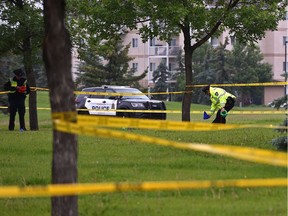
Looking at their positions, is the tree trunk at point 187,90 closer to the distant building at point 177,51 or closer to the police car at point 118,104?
the police car at point 118,104

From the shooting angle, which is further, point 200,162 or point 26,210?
point 200,162

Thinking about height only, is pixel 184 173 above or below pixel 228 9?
below

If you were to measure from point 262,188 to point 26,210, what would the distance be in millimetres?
2877

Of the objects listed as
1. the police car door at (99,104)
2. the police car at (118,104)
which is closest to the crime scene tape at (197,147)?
the police car at (118,104)

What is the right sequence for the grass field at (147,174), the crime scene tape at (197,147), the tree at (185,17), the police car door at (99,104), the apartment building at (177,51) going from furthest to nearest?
the apartment building at (177,51) < the police car door at (99,104) < the tree at (185,17) < the grass field at (147,174) < the crime scene tape at (197,147)

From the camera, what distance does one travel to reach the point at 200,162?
35.9 feet

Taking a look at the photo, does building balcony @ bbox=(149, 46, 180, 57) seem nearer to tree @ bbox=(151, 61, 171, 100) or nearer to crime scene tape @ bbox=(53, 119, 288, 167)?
tree @ bbox=(151, 61, 171, 100)

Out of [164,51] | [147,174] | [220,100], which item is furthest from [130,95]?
[164,51]

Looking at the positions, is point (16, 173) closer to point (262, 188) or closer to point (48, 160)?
point (48, 160)

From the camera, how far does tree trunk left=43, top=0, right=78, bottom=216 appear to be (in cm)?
666

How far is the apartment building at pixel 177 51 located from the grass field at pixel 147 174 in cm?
5420

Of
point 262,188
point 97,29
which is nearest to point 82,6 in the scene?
point 97,29

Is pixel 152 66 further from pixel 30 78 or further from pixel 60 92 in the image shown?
pixel 60 92

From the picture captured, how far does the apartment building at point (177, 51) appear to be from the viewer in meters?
68.1
